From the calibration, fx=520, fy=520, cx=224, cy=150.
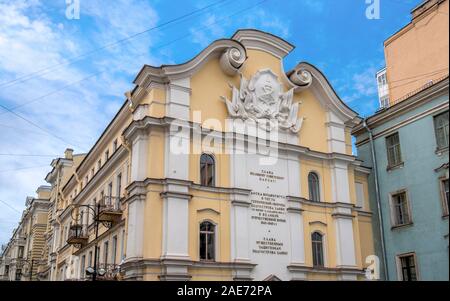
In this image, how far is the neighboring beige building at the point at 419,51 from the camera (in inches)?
299

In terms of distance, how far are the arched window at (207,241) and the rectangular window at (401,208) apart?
7.97 metres

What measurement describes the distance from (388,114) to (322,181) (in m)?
11.7

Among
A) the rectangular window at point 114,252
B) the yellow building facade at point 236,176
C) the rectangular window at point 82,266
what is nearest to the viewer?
the yellow building facade at point 236,176

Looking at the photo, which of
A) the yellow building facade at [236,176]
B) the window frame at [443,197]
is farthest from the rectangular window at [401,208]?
the yellow building facade at [236,176]

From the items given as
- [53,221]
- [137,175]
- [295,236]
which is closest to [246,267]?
[295,236]

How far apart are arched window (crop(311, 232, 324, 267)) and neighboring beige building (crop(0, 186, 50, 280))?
25638 millimetres

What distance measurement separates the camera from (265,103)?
68.9 feet

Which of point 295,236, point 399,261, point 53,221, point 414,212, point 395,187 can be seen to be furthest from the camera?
point 53,221

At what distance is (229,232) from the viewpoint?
62.3 feet

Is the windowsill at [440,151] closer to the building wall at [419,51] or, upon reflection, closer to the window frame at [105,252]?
the building wall at [419,51]

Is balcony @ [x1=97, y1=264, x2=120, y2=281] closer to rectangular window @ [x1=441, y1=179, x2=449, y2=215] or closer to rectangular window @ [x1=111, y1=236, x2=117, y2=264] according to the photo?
rectangular window @ [x1=111, y1=236, x2=117, y2=264]

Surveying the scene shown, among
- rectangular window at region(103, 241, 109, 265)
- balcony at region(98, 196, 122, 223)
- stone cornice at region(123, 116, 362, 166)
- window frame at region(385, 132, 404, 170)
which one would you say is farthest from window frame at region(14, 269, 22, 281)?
window frame at region(385, 132, 404, 170)

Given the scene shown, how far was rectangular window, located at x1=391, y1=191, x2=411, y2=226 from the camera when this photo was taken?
8.68 meters
